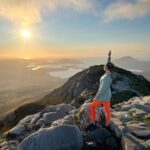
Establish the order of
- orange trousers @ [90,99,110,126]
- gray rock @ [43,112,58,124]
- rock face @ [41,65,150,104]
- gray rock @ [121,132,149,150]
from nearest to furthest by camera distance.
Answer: gray rock @ [121,132,149,150] < orange trousers @ [90,99,110,126] < gray rock @ [43,112,58,124] < rock face @ [41,65,150,104]

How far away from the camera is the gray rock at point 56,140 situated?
44.0ft

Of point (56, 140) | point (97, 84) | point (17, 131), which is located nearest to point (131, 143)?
point (56, 140)

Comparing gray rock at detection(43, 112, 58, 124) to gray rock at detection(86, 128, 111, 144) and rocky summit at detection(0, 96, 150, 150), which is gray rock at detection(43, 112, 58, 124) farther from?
gray rock at detection(86, 128, 111, 144)

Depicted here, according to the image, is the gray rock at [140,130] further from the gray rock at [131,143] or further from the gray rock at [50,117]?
the gray rock at [50,117]

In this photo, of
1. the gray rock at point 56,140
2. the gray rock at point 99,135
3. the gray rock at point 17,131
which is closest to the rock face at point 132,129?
the gray rock at point 99,135

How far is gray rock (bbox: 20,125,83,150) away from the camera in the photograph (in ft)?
44.0

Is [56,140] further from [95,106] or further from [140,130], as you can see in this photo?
[140,130]

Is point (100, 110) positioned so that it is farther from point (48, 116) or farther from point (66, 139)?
point (48, 116)

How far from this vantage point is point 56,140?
1352 centimetres

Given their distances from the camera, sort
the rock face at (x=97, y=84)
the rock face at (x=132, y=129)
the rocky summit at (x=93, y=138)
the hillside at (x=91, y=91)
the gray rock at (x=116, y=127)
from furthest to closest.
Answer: the rock face at (x=97, y=84) < the hillside at (x=91, y=91) < the gray rock at (x=116, y=127) < the rocky summit at (x=93, y=138) < the rock face at (x=132, y=129)

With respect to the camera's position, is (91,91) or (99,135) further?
(91,91)

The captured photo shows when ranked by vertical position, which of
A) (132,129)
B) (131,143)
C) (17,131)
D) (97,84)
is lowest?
(97,84)

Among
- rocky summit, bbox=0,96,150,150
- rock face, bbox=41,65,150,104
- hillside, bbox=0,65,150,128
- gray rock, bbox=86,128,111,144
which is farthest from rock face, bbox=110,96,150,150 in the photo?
rock face, bbox=41,65,150,104

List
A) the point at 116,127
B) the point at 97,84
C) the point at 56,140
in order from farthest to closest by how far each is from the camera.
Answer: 1. the point at 97,84
2. the point at 116,127
3. the point at 56,140
